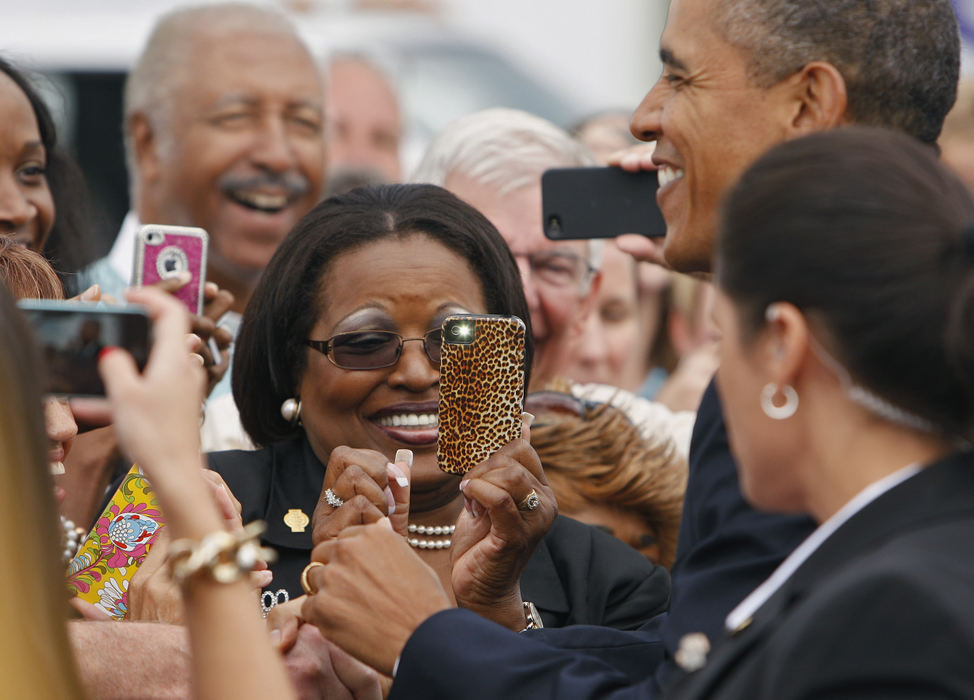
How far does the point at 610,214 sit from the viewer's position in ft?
12.3

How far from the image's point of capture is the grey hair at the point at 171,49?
5488 millimetres

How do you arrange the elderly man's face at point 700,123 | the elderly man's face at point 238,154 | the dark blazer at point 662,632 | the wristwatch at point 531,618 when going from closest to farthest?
the dark blazer at point 662,632
the elderly man's face at point 700,123
the wristwatch at point 531,618
the elderly man's face at point 238,154

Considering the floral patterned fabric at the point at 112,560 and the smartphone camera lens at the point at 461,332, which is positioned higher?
the smartphone camera lens at the point at 461,332

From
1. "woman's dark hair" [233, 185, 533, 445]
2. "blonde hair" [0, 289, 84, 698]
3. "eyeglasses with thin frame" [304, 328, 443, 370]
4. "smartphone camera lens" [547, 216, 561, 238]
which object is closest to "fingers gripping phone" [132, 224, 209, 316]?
"woman's dark hair" [233, 185, 533, 445]

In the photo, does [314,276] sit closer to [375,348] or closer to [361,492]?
[375,348]

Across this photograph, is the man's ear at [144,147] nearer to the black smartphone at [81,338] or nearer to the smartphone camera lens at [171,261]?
the smartphone camera lens at [171,261]

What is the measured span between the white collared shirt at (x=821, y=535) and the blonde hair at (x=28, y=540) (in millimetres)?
964

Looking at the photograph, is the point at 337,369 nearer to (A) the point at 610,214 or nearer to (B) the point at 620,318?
(A) the point at 610,214

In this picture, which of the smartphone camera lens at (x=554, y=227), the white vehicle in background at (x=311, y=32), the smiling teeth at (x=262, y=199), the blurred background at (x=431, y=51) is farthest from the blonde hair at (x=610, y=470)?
the white vehicle in background at (x=311, y=32)

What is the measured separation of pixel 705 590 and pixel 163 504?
0.97 metres

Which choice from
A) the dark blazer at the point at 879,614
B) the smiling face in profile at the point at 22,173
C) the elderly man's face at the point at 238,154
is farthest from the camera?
the elderly man's face at the point at 238,154

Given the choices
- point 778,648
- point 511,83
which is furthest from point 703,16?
point 511,83

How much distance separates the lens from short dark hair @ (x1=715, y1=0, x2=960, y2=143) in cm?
276

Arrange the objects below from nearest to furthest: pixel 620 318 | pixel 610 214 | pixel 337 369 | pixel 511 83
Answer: pixel 337 369 < pixel 610 214 < pixel 620 318 < pixel 511 83
